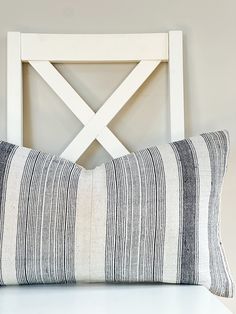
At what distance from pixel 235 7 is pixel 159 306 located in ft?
2.49

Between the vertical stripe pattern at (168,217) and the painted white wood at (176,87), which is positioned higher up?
the painted white wood at (176,87)

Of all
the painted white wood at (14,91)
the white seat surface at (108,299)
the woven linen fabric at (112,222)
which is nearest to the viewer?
the white seat surface at (108,299)

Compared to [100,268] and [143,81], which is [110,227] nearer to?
[100,268]

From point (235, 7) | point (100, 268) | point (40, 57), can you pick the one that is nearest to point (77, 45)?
point (40, 57)

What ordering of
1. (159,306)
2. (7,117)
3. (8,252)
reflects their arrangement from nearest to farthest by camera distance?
1. (159,306)
2. (8,252)
3. (7,117)

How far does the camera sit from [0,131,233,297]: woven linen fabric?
80cm

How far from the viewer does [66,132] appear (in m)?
1.02

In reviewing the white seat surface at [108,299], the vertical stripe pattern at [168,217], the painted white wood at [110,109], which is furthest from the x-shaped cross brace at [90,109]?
the white seat surface at [108,299]

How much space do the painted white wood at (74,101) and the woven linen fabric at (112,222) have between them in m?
0.14

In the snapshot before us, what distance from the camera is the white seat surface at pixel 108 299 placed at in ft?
2.20

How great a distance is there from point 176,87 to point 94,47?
0.22 m

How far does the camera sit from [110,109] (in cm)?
99

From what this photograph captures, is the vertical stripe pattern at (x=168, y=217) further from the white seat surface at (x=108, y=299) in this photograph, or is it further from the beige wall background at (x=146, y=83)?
the beige wall background at (x=146, y=83)

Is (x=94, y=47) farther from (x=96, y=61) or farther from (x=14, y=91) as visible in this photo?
(x=14, y=91)
